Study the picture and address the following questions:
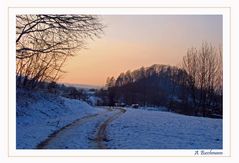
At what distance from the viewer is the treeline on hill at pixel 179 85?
8641mm

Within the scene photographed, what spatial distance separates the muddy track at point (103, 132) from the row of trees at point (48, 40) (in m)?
1.30

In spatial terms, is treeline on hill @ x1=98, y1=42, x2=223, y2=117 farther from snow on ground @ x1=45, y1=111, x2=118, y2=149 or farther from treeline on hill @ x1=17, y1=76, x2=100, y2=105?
snow on ground @ x1=45, y1=111, x2=118, y2=149

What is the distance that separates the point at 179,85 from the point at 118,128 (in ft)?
6.82

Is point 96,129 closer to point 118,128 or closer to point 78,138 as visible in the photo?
point 118,128

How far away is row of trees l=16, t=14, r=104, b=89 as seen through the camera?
8727mm

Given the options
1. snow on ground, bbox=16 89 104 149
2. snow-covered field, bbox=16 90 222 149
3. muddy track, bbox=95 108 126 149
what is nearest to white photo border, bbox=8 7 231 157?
snow-covered field, bbox=16 90 222 149
